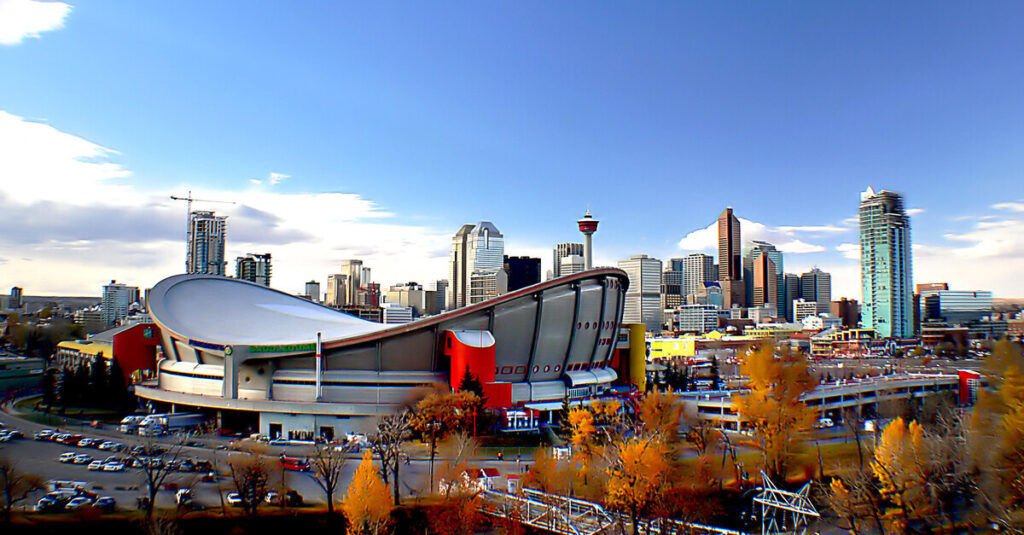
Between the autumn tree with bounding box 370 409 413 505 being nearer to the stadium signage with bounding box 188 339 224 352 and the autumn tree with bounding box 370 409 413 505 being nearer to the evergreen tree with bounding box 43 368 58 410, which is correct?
the stadium signage with bounding box 188 339 224 352

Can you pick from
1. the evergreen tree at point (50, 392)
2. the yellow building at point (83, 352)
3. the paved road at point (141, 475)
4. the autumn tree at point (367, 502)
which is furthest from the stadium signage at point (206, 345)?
the autumn tree at point (367, 502)

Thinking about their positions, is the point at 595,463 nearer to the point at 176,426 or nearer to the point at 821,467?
the point at 821,467

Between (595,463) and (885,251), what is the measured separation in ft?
447

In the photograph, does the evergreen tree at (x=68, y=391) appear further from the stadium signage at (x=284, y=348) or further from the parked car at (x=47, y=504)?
the parked car at (x=47, y=504)

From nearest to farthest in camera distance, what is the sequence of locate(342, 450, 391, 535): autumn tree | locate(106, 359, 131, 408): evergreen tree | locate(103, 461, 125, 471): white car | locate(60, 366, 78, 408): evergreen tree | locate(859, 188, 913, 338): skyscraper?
locate(342, 450, 391, 535): autumn tree < locate(103, 461, 125, 471): white car < locate(60, 366, 78, 408): evergreen tree < locate(106, 359, 131, 408): evergreen tree < locate(859, 188, 913, 338): skyscraper

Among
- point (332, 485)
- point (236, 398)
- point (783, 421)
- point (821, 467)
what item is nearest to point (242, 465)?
point (332, 485)

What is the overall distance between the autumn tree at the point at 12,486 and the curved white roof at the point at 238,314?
20.9 meters

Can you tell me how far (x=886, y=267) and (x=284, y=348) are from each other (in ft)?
438

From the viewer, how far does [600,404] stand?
37750 mm

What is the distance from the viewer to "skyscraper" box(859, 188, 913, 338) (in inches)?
5497

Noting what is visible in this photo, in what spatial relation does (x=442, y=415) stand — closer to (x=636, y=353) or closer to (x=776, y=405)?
(x=776, y=405)

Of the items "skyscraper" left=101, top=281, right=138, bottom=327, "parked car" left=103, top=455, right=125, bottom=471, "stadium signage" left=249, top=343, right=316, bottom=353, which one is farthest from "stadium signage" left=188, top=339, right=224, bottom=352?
"skyscraper" left=101, top=281, right=138, bottom=327

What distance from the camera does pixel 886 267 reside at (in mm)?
141375

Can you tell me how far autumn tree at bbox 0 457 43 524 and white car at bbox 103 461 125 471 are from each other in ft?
16.5
